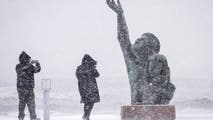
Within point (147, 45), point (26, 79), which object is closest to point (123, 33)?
point (147, 45)

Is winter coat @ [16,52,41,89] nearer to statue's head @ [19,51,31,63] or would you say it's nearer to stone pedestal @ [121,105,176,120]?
statue's head @ [19,51,31,63]

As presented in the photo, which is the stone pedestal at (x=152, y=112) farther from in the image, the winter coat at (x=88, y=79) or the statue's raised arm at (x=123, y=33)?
the winter coat at (x=88, y=79)

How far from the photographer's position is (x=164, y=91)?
778 centimetres

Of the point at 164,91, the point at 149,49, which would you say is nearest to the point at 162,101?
the point at 164,91

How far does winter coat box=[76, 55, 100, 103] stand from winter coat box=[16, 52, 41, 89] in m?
1.00

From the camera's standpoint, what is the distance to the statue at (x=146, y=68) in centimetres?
776

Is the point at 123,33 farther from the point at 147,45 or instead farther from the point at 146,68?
the point at 146,68

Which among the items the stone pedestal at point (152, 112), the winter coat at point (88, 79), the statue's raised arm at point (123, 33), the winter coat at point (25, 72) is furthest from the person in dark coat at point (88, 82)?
the stone pedestal at point (152, 112)

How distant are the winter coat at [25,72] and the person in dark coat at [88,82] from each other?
1.00 meters

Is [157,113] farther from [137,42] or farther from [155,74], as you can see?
[137,42]

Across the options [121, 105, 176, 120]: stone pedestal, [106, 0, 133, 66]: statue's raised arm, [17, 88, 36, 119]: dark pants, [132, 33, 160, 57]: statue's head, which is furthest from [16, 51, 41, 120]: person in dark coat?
[121, 105, 176, 120]: stone pedestal

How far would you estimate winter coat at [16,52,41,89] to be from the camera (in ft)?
42.4

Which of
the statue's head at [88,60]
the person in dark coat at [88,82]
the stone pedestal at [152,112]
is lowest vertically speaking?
the stone pedestal at [152,112]

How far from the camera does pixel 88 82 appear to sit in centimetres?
1338
